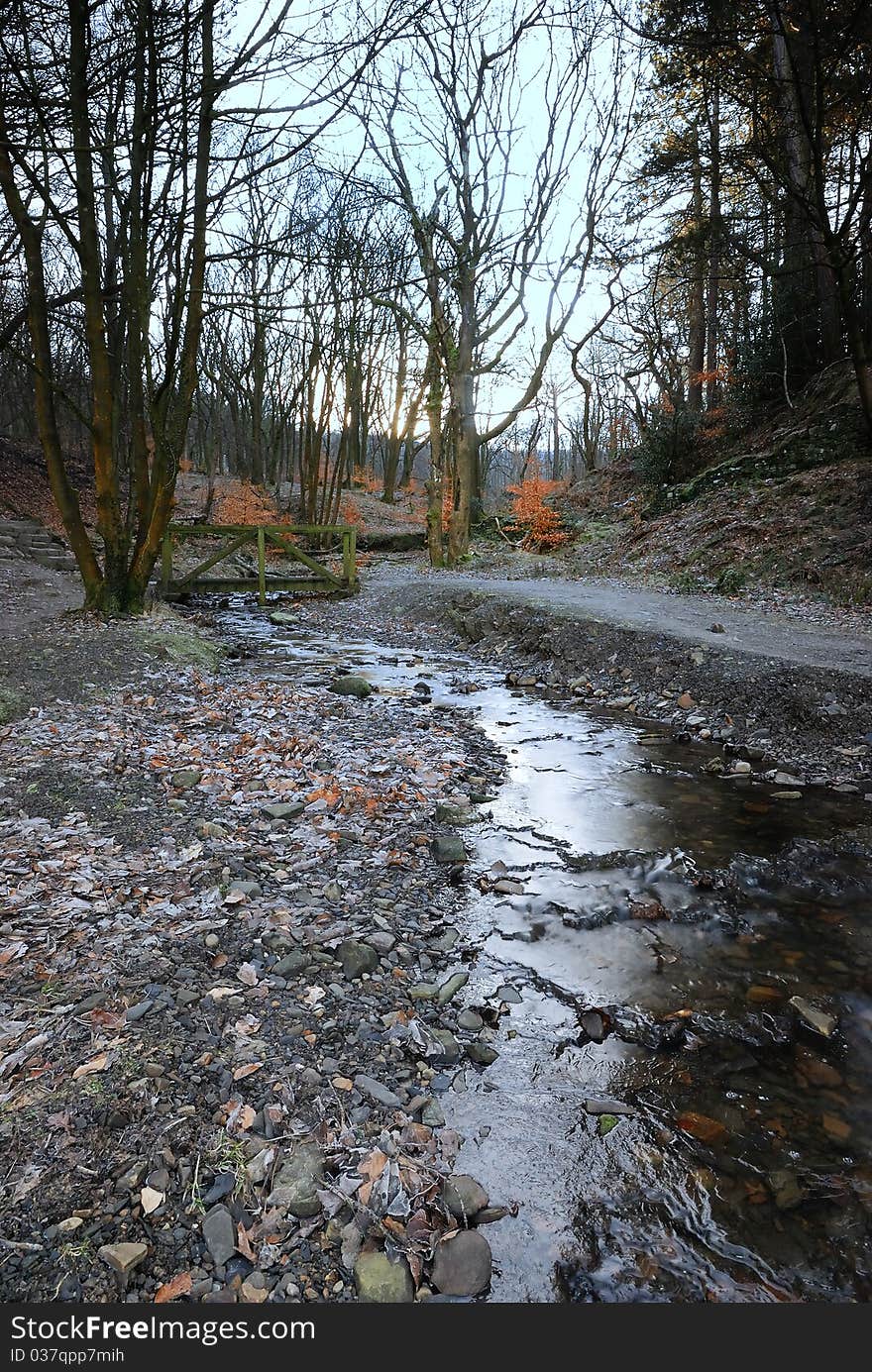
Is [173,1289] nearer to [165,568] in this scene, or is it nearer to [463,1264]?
[463,1264]

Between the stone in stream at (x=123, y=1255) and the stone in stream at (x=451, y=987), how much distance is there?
143cm

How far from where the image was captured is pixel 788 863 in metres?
4.24

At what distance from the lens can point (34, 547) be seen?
55.1 ft

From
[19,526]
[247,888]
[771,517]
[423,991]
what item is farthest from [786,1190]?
[19,526]

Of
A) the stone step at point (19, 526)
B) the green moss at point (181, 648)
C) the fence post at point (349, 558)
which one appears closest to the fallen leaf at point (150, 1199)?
the green moss at point (181, 648)

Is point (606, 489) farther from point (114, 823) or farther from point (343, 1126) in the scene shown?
point (343, 1126)

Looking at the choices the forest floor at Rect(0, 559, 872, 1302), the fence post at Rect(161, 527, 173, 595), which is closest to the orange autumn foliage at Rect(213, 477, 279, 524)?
the fence post at Rect(161, 527, 173, 595)

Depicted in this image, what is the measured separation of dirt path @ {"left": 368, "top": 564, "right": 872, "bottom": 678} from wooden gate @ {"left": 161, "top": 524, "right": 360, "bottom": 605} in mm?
2412

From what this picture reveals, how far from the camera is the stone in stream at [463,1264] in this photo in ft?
6.02

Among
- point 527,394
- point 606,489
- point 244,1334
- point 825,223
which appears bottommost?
point 244,1334

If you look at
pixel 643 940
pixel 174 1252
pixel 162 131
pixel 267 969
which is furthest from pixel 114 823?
pixel 162 131

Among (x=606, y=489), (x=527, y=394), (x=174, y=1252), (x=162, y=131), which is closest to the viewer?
(x=174, y=1252)

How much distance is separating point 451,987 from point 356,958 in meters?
0.45

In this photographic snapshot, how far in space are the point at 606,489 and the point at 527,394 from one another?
5.63 metres
